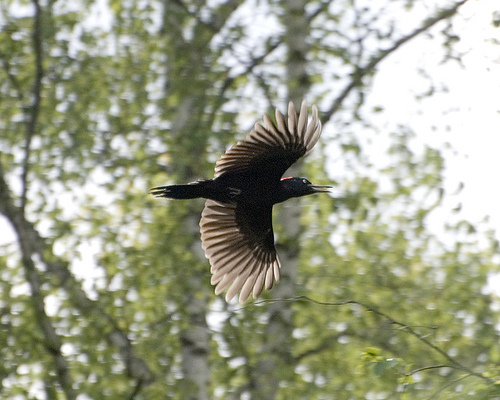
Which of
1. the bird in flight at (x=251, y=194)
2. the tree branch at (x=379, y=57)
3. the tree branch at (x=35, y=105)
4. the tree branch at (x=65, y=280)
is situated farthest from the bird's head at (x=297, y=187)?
the tree branch at (x=35, y=105)

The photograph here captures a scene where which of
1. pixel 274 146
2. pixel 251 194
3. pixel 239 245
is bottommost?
pixel 239 245

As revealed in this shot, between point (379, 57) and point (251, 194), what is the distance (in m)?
2.53

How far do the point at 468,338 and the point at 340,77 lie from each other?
2.56m

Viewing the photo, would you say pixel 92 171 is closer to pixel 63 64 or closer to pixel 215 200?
pixel 63 64

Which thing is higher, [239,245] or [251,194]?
[251,194]

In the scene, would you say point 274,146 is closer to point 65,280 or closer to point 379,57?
point 65,280

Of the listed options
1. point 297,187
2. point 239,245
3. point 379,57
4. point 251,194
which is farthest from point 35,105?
point 379,57

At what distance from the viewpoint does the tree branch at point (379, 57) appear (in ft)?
25.3

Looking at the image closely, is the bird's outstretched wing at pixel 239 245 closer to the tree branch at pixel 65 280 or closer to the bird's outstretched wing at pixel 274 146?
the bird's outstretched wing at pixel 274 146

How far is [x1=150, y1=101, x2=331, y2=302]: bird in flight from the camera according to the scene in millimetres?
5375

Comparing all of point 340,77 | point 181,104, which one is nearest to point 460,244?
point 340,77

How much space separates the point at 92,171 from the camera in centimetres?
770

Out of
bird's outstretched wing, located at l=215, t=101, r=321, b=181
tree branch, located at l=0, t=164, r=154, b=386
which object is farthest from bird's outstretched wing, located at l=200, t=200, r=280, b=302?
tree branch, located at l=0, t=164, r=154, b=386

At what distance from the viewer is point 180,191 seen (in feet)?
18.4
